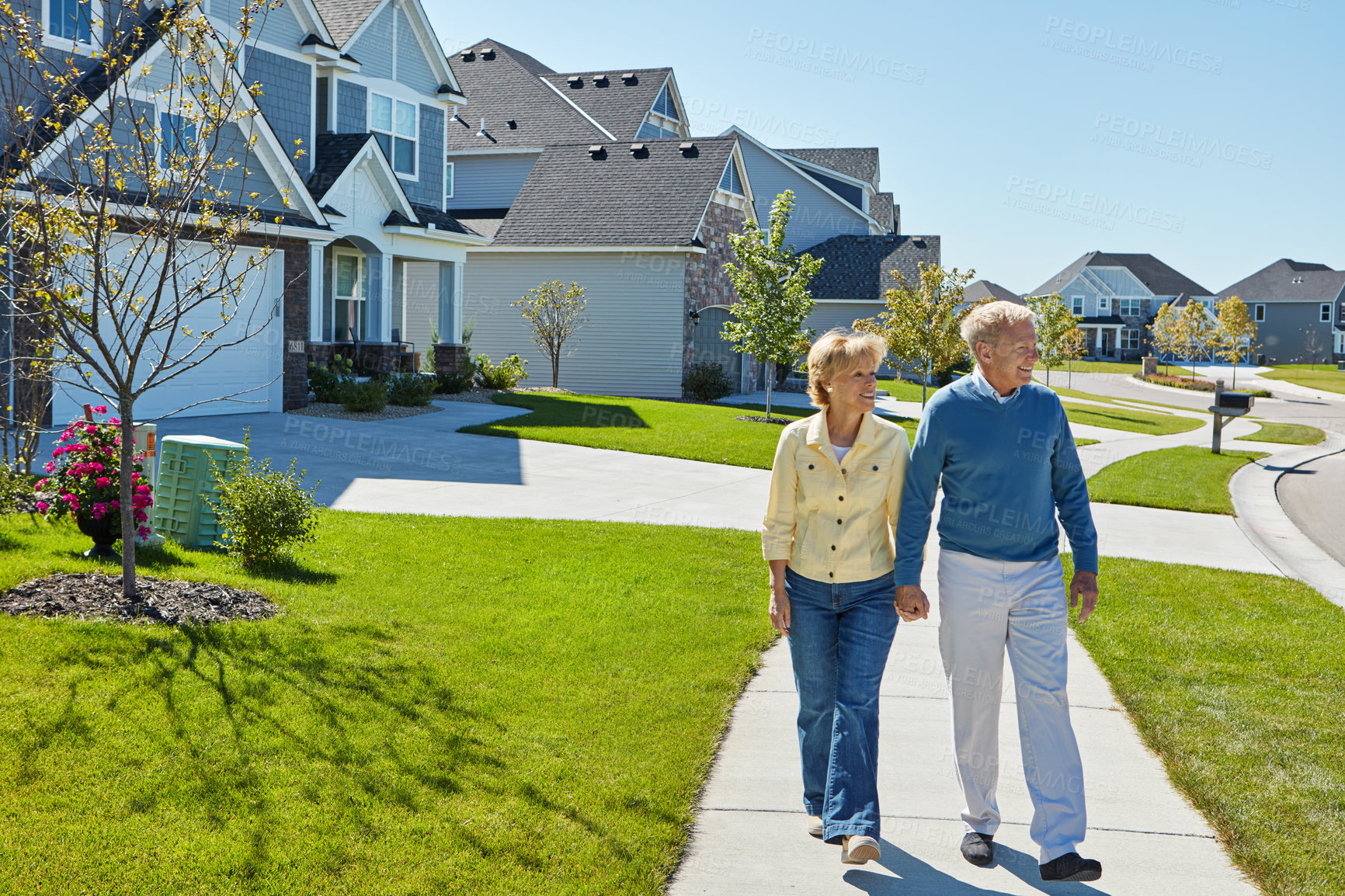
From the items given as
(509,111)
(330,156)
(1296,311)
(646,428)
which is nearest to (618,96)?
(509,111)

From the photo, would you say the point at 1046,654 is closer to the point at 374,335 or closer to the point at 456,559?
the point at 456,559

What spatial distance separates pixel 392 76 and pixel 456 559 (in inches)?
710

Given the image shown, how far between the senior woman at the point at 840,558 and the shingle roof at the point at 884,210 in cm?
5238

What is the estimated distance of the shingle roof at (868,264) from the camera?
43.3 meters

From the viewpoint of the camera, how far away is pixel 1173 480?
1667 centimetres

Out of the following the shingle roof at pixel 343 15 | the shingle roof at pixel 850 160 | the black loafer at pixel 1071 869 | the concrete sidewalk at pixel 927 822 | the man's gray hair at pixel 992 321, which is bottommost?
the concrete sidewalk at pixel 927 822

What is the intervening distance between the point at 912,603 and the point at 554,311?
1001 inches

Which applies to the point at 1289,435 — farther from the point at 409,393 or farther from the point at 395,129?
the point at 395,129

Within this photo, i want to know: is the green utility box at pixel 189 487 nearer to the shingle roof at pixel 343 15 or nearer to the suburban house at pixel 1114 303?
the shingle roof at pixel 343 15

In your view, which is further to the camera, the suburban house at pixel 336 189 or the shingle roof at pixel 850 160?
the shingle roof at pixel 850 160

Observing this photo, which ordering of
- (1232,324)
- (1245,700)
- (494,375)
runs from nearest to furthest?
(1245,700) → (494,375) → (1232,324)

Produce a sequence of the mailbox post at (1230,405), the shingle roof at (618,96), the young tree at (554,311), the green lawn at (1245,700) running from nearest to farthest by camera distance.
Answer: the green lawn at (1245,700) < the mailbox post at (1230,405) < the young tree at (554,311) < the shingle roof at (618,96)

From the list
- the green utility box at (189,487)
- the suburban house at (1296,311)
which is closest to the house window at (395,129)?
the green utility box at (189,487)

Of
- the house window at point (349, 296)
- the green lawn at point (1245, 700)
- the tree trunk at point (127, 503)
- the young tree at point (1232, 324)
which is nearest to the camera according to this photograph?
the green lawn at point (1245, 700)
